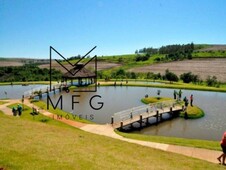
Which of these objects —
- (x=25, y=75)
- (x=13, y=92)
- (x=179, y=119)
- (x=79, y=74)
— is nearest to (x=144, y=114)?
(x=179, y=119)

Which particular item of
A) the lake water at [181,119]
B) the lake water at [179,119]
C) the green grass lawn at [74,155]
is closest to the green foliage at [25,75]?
the lake water at [179,119]

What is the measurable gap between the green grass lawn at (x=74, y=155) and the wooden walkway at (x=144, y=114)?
10084 mm

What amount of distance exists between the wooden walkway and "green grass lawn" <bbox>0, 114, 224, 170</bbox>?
10084mm

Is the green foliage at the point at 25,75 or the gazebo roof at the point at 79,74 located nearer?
the gazebo roof at the point at 79,74

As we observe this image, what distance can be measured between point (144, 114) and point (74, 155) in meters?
17.6

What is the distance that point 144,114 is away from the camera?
90.6 ft

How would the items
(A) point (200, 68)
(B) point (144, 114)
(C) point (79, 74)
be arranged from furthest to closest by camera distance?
(A) point (200, 68)
(C) point (79, 74)
(B) point (144, 114)

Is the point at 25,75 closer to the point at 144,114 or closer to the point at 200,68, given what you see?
the point at 144,114

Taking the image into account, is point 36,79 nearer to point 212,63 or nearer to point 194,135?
point 194,135

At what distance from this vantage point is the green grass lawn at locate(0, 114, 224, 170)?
971 centimetres

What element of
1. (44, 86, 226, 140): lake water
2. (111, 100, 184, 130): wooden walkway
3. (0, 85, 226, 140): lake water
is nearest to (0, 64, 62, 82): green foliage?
(0, 85, 226, 140): lake water

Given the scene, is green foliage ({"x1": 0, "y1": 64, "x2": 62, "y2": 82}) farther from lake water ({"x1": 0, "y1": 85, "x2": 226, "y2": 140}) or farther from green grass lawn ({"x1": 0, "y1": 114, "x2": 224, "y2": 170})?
green grass lawn ({"x1": 0, "y1": 114, "x2": 224, "y2": 170})

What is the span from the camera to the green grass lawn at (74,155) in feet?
31.9

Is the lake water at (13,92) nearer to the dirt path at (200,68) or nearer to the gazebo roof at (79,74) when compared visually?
the gazebo roof at (79,74)
